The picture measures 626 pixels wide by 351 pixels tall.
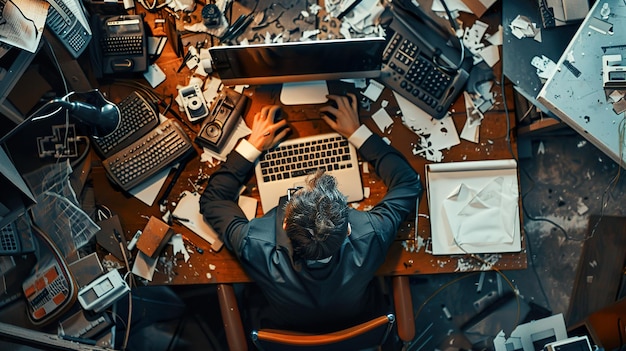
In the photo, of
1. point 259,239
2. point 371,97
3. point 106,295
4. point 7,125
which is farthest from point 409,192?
point 7,125

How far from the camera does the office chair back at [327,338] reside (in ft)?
5.96

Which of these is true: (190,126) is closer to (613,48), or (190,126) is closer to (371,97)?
(371,97)

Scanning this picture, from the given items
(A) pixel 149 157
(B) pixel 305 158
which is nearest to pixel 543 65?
(B) pixel 305 158

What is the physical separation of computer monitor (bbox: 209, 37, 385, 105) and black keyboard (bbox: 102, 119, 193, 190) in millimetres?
277

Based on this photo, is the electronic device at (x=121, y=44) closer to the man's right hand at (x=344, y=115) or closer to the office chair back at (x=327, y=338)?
the man's right hand at (x=344, y=115)

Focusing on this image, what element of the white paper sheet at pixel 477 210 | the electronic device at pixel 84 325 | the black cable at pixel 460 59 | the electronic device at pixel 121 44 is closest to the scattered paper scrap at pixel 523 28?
the black cable at pixel 460 59

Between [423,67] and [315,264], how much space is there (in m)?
0.84

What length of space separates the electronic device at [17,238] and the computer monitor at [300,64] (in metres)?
0.88

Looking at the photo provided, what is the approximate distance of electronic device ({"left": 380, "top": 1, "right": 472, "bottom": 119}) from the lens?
83.2 inches

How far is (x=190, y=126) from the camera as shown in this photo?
2.20 metres

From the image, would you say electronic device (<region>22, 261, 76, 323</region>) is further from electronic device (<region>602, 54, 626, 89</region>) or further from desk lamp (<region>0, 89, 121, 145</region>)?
electronic device (<region>602, 54, 626, 89</region>)

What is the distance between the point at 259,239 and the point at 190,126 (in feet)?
1.80

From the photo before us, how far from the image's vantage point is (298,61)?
1998 mm

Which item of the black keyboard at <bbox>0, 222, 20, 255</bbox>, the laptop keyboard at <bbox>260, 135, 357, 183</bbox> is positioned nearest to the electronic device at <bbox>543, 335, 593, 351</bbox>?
the laptop keyboard at <bbox>260, 135, 357, 183</bbox>
